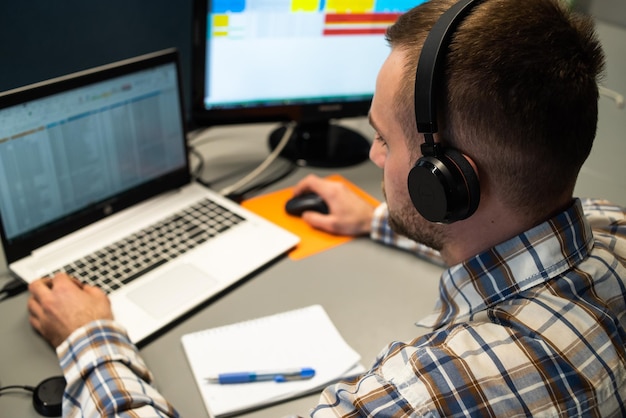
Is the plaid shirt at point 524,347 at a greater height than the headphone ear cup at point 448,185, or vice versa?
the headphone ear cup at point 448,185

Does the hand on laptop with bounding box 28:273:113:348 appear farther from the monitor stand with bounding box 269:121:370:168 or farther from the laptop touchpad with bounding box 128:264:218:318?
the monitor stand with bounding box 269:121:370:168

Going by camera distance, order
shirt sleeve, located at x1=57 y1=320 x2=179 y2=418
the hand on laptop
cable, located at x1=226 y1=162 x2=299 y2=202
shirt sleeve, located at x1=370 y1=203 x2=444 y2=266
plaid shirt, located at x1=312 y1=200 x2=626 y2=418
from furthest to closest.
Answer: cable, located at x1=226 y1=162 x2=299 y2=202 → shirt sleeve, located at x1=370 y1=203 x2=444 y2=266 → the hand on laptop → shirt sleeve, located at x1=57 y1=320 x2=179 y2=418 → plaid shirt, located at x1=312 y1=200 x2=626 y2=418

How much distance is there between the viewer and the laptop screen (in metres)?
0.95

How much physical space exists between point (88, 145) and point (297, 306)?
0.44 m

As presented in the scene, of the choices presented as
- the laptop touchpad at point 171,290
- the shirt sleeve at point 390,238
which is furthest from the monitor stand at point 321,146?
the laptop touchpad at point 171,290

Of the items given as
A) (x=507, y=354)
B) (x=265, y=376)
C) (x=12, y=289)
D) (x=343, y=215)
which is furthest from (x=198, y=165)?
(x=507, y=354)

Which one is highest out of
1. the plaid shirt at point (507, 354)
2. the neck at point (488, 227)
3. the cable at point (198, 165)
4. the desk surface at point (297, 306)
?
the neck at point (488, 227)

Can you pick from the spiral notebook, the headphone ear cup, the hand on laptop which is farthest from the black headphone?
the hand on laptop

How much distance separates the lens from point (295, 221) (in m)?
1.22

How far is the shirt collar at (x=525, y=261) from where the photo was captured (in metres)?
0.71

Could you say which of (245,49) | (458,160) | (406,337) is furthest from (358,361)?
(245,49)

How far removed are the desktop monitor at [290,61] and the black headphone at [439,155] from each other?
58cm

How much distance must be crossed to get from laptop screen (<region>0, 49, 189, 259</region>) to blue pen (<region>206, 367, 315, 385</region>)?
40 cm

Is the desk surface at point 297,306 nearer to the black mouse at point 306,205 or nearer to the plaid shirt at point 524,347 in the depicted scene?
the black mouse at point 306,205
